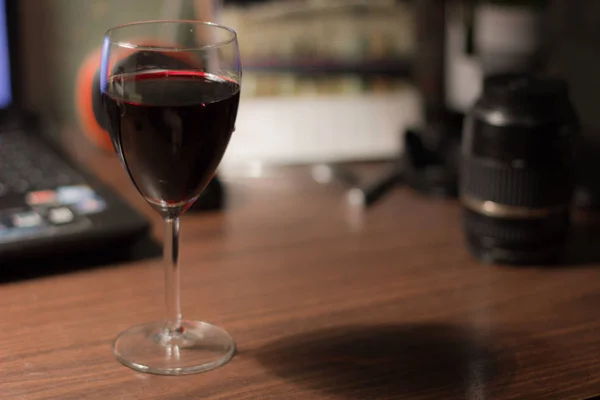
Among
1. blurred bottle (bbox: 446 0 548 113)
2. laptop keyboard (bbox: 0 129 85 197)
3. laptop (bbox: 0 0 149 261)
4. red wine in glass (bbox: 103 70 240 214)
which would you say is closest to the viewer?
red wine in glass (bbox: 103 70 240 214)

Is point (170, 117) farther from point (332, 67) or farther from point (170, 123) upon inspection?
point (332, 67)

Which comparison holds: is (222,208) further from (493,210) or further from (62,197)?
(493,210)

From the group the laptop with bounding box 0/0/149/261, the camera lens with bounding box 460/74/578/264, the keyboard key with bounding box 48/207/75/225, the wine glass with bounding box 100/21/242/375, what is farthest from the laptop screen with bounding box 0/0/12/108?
the camera lens with bounding box 460/74/578/264

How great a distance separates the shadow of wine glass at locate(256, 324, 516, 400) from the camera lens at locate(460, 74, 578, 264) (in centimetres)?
15

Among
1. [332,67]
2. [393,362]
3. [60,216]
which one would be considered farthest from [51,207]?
[332,67]

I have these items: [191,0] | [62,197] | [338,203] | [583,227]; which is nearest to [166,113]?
[62,197]

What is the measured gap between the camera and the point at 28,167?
0.84 metres

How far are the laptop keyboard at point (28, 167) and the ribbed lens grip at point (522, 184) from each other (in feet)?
1.33

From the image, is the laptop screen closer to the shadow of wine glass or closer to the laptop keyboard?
the laptop keyboard

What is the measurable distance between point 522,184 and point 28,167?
20.2 inches

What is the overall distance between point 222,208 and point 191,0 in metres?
0.39

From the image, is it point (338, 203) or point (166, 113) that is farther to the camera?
point (338, 203)

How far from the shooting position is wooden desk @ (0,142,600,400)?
53 cm

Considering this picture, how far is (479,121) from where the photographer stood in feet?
2.36
